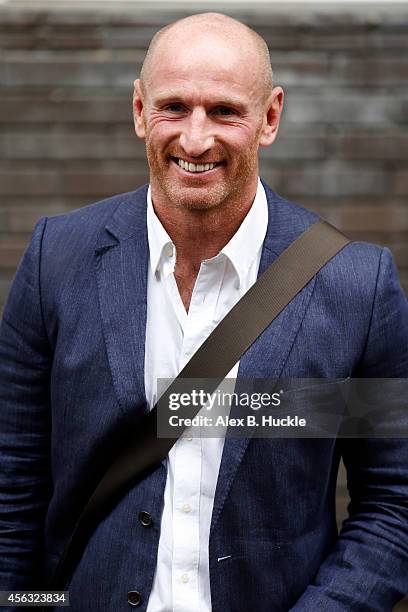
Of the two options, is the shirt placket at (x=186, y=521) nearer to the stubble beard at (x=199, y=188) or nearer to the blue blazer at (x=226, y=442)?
the blue blazer at (x=226, y=442)

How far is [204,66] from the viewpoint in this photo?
219cm

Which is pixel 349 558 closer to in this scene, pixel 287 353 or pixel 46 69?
pixel 287 353

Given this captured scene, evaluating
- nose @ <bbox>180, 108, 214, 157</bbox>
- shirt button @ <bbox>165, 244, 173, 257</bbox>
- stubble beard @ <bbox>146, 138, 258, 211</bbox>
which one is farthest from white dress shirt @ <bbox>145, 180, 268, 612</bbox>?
nose @ <bbox>180, 108, 214, 157</bbox>

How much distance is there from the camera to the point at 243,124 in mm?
2232

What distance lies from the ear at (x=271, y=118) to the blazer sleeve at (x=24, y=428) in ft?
1.89

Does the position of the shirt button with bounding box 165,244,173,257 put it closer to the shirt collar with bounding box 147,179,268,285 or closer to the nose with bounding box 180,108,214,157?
the shirt collar with bounding box 147,179,268,285

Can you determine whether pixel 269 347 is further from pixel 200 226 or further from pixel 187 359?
pixel 200 226

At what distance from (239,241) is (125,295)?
0.96ft

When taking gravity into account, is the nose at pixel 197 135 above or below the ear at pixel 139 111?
below

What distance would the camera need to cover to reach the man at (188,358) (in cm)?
223

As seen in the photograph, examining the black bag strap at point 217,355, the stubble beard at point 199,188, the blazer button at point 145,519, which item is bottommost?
the blazer button at point 145,519

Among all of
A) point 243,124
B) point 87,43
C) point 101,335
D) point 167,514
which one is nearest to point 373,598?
point 167,514

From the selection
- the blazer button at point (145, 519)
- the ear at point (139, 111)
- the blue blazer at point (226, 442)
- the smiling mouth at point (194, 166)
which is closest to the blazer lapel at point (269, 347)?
the blue blazer at point (226, 442)

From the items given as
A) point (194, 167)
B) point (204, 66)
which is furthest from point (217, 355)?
point (204, 66)
